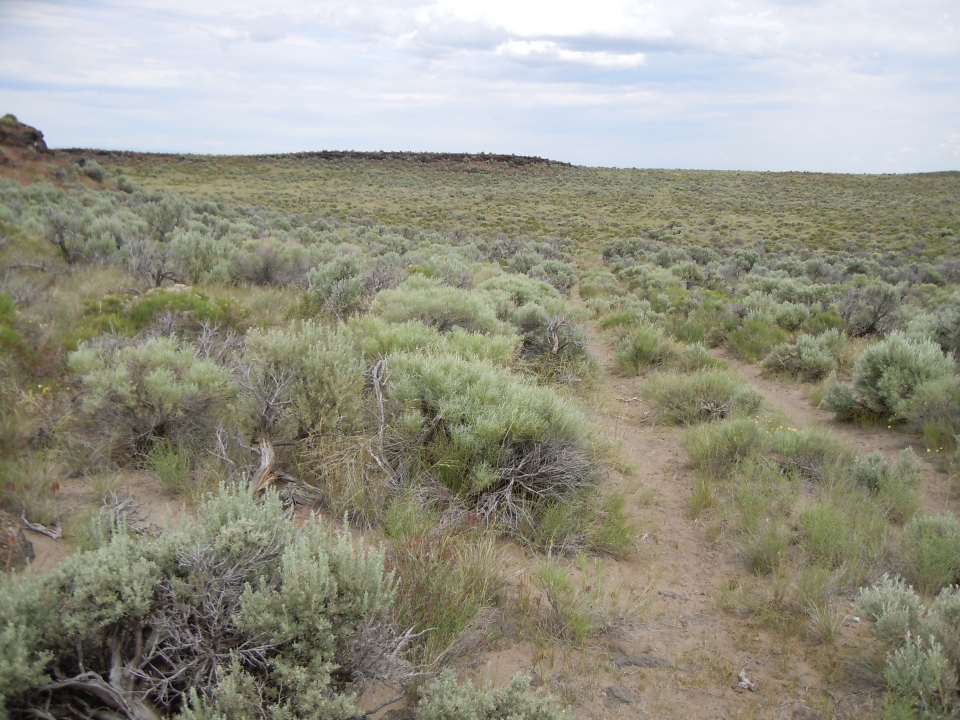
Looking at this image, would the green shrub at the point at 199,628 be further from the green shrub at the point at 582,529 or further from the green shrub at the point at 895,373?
the green shrub at the point at 895,373

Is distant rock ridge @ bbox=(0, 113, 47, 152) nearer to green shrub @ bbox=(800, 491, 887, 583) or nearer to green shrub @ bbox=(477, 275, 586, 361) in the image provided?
green shrub @ bbox=(477, 275, 586, 361)

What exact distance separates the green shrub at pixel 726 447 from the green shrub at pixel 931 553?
1497 millimetres

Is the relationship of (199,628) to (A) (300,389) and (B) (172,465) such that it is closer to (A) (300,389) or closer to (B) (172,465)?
(B) (172,465)

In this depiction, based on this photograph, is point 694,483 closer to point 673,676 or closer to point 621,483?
point 621,483

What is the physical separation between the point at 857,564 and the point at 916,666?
1.06 meters

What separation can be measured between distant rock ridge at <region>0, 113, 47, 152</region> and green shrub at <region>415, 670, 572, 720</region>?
2901 centimetres

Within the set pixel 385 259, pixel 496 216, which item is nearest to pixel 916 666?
pixel 385 259

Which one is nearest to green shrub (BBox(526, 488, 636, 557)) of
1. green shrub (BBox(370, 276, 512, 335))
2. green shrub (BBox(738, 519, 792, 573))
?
green shrub (BBox(738, 519, 792, 573))

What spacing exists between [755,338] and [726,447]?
4977 millimetres

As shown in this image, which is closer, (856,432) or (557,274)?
(856,432)

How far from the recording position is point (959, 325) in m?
7.98

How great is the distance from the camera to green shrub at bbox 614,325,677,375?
28.4 ft

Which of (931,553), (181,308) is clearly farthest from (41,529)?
(931,553)

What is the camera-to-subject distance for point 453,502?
4105mm
